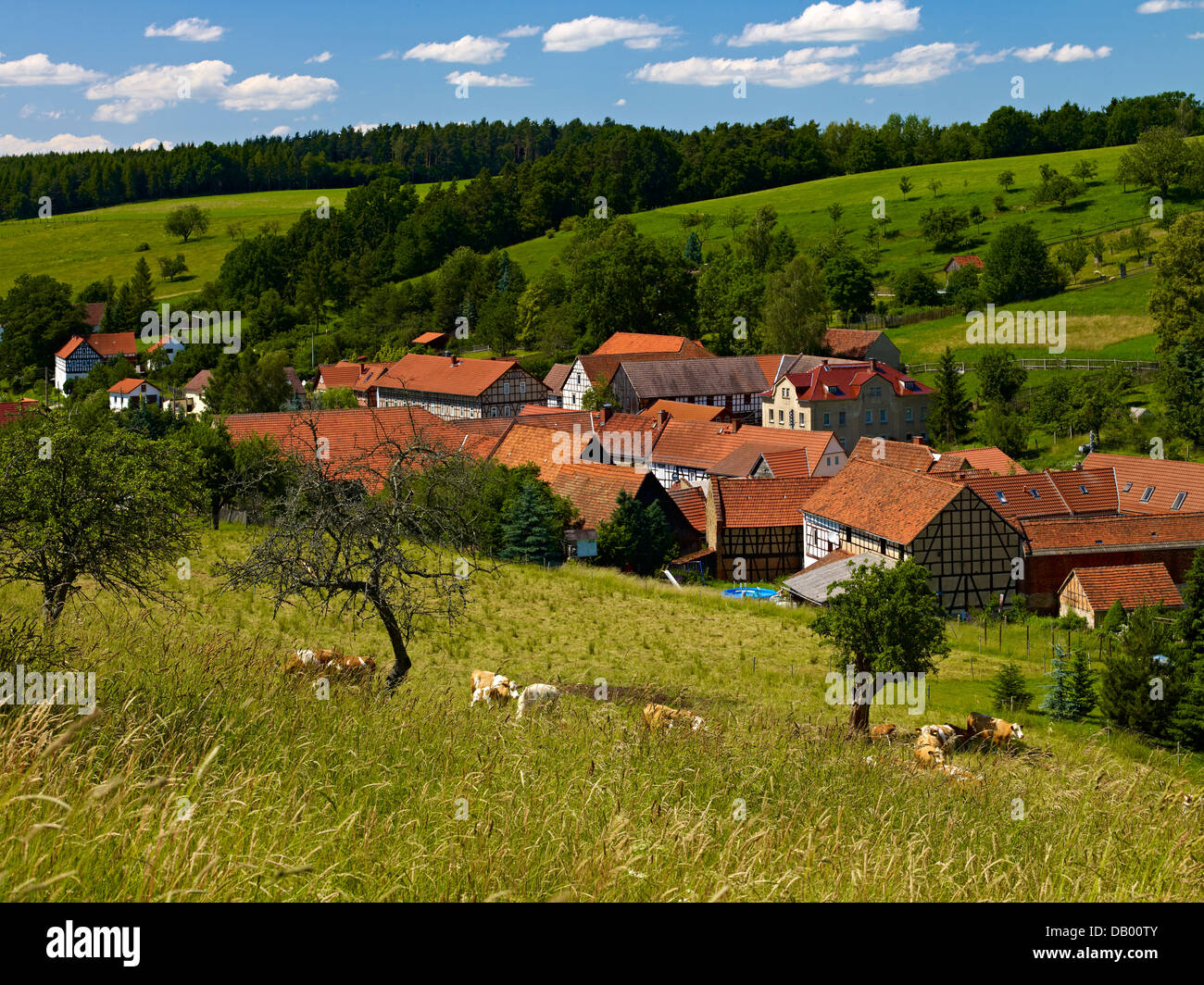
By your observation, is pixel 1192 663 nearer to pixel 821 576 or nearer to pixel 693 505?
pixel 821 576

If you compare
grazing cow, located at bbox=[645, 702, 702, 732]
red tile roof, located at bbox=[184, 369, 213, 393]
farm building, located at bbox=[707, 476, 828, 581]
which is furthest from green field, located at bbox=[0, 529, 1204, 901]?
red tile roof, located at bbox=[184, 369, 213, 393]

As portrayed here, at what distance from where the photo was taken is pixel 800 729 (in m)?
7.94

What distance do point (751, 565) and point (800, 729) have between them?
129ft

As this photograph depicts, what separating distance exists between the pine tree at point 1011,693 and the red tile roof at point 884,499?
12091 millimetres

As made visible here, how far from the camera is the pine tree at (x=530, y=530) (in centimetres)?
3966

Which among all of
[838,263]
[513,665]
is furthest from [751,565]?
[838,263]

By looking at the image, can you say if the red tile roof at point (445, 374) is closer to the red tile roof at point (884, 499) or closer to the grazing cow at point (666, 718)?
the red tile roof at point (884, 499)

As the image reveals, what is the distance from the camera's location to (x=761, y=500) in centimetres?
4759

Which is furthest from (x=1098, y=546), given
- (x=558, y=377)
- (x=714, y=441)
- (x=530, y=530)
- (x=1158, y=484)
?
(x=558, y=377)

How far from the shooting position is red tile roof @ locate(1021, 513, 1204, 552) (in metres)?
41.4

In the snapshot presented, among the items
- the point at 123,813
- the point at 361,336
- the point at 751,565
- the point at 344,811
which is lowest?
the point at 751,565

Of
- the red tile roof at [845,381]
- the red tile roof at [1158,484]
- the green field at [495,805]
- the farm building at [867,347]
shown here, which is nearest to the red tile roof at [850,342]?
the farm building at [867,347]

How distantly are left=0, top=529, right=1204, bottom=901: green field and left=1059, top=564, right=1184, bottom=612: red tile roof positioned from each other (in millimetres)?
33158
